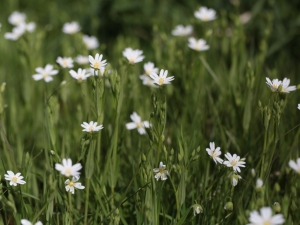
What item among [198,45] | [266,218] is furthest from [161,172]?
[198,45]

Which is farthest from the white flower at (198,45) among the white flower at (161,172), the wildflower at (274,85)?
the white flower at (161,172)

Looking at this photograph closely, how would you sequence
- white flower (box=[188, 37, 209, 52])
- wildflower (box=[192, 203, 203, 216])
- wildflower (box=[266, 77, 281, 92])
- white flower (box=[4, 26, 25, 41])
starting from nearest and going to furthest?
wildflower (box=[192, 203, 203, 216])
wildflower (box=[266, 77, 281, 92])
white flower (box=[188, 37, 209, 52])
white flower (box=[4, 26, 25, 41])

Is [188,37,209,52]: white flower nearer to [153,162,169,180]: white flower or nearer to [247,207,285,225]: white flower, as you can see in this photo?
[153,162,169,180]: white flower

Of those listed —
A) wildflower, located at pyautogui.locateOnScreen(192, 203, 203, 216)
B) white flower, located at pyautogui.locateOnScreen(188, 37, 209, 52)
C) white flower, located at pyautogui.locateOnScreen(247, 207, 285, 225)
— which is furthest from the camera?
white flower, located at pyautogui.locateOnScreen(188, 37, 209, 52)

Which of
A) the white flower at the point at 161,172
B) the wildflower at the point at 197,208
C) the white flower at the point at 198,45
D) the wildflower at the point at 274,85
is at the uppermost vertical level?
the wildflower at the point at 274,85

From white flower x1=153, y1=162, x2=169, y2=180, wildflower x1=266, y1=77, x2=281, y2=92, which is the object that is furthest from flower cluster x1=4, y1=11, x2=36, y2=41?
wildflower x1=266, y1=77, x2=281, y2=92

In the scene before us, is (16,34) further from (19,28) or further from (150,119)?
(150,119)

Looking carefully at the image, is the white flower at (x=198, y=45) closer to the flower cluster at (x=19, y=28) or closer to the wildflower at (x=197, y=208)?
the flower cluster at (x=19, y=28)

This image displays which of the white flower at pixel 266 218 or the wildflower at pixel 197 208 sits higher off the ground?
the white flower at pixel 266 218
